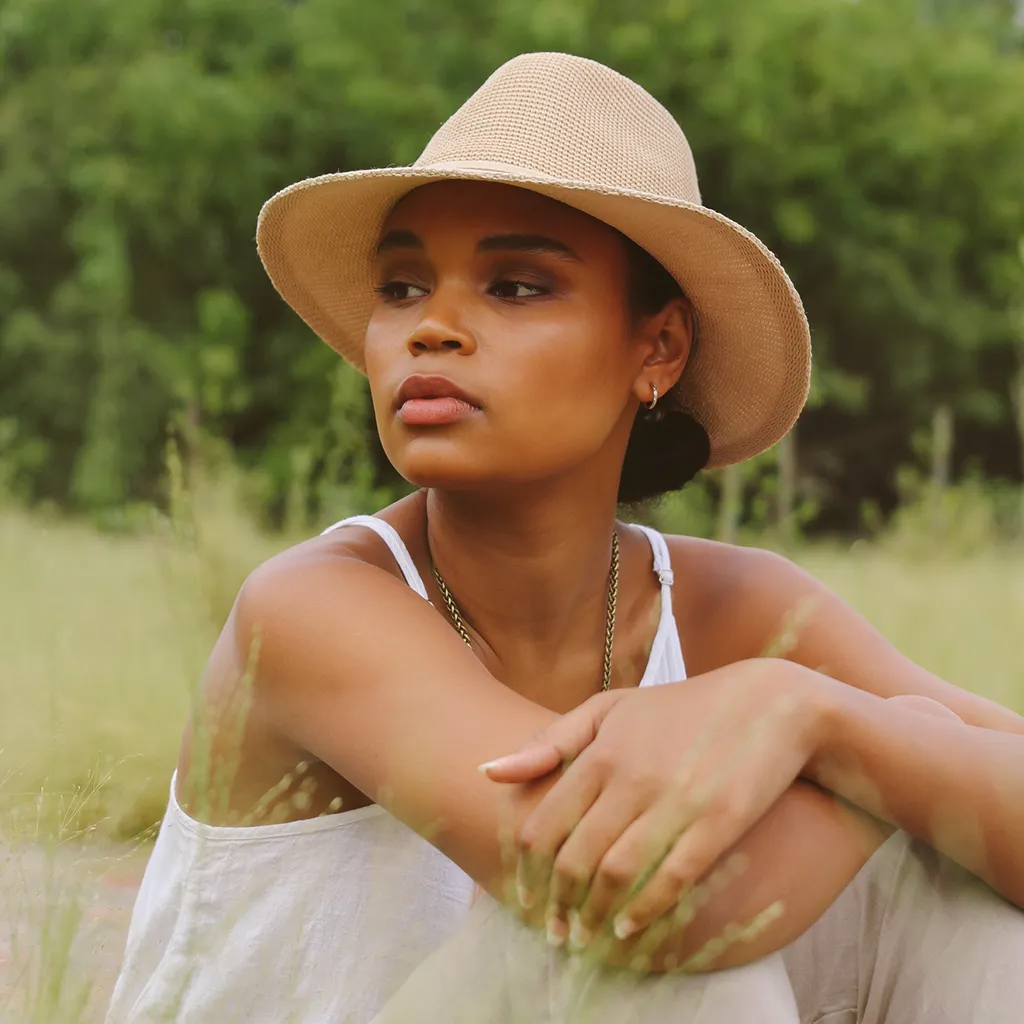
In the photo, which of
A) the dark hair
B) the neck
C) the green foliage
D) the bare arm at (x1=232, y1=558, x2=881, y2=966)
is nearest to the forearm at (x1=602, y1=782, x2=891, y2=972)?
the bare arm at (x1=232, y1=558, x2=881, y2=966)

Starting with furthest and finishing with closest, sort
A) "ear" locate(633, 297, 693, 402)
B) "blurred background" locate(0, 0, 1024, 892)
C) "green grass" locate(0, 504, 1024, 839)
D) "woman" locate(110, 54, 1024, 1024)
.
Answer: "blurred background" locate(0, 0, 1024, 892)
"green grass" locate(0, 504, 1024, 839)
"ear" locate(633, 297, 693, 402)
"woman" locate(110, 54, 1024, 1024)

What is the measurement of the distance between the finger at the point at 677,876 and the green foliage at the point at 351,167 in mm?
14393

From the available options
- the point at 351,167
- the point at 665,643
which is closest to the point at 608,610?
the point at 665,643

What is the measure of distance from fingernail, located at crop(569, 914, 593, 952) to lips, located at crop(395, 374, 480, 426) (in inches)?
28.0

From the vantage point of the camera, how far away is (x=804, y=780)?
1724 millimetres

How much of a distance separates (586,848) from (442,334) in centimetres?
76

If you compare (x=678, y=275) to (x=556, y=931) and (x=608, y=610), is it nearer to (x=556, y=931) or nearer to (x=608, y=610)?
(x=608, y=610)

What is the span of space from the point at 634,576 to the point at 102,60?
1793 centimetres

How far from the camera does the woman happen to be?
154cm

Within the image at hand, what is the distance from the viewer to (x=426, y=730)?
5.45ft

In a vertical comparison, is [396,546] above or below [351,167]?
above

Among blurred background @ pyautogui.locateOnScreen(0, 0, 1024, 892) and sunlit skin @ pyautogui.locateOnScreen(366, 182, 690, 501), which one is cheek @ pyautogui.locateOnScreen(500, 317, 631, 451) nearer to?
sunlit skin @ pyautogui.locateOnScreen(366, 182, 690, 501)

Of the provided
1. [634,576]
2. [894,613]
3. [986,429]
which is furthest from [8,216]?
[634,576]

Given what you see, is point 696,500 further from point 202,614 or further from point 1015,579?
point 202,614
